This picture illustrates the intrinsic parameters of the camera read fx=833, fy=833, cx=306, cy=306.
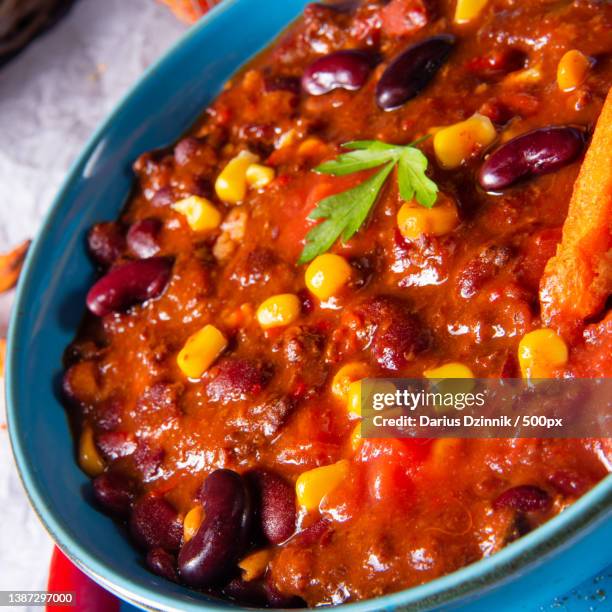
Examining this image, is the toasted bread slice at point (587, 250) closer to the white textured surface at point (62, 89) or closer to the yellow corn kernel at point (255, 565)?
the yellow corn kernel at point (255, 565)

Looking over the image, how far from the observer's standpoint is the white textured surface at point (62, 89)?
521 centimetres

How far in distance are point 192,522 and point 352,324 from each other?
843 millimetres

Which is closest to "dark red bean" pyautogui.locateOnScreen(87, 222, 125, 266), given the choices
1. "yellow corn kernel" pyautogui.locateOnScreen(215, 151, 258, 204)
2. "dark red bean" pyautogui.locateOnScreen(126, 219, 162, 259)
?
"dark red bean" pyautogui.locateOnScreen(126, 219, 162, 259)

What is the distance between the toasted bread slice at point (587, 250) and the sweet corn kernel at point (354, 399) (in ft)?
2.02

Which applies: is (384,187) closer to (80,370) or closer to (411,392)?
(411,392)

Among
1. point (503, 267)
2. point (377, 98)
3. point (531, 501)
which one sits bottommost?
point (531, 501)

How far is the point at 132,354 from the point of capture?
11.1ft

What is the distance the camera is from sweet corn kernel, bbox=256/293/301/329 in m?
2.97

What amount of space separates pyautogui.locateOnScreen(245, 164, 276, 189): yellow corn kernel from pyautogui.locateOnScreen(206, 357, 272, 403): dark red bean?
82cm

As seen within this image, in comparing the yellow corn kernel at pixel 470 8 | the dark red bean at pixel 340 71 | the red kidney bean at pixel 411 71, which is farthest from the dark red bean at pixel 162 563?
the yellow corn kernel at pixel 470 8

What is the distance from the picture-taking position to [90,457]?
10.7 feet

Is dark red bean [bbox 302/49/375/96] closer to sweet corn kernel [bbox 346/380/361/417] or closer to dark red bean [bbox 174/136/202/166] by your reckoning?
dark red bean [bbox 174/136/202/166]

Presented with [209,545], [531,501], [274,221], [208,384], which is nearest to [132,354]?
[208,384]

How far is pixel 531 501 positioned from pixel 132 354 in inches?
69.8
